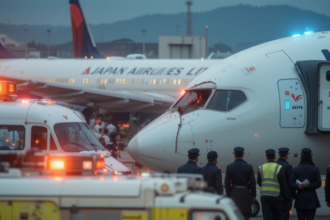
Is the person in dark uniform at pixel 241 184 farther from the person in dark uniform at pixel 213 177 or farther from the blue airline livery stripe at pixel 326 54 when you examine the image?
the blue airline livery stripe at pixel 326 54

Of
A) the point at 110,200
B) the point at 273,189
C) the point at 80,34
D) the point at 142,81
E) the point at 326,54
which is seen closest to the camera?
the point at 110,200

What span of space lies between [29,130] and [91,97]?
18.7m

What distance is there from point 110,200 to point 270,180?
15.0 ft

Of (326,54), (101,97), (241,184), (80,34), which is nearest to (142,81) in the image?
(101,97)

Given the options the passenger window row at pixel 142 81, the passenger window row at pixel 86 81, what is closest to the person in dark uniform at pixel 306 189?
the passenger window row at pixel 142 81

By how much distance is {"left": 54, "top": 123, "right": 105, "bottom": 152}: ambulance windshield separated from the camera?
950 centimetres

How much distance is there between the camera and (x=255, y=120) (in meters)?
9.30

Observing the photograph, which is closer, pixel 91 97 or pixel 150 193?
pixel 150 193

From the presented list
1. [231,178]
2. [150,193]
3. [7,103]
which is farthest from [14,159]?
[7,103]

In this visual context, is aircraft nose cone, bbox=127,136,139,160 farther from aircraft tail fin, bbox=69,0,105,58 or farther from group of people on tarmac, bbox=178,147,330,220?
aircraft tail fin, bbox=69,0,105,58

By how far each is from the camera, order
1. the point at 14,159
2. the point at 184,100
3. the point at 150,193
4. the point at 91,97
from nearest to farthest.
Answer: the point at 150,193 → the point at 14,159 → the point at 184,100 → the point at 91,97

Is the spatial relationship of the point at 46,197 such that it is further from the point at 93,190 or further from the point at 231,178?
the point at 231,178

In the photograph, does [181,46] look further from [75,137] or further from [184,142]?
[184,142]

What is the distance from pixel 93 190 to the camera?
398 centimetres
